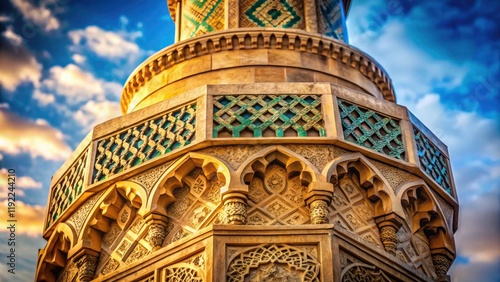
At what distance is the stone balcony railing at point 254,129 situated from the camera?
25.7ft

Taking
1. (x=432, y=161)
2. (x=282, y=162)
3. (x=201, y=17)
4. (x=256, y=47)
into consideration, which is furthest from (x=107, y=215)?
(x=432, y=161)

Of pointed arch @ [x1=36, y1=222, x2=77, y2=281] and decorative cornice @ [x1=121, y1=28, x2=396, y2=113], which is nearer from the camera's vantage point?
pointed arch @ [x1=36, y1=222, x2=77, y2=281]

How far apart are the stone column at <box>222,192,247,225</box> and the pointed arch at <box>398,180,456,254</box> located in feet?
6.05

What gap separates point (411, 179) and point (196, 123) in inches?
93.2

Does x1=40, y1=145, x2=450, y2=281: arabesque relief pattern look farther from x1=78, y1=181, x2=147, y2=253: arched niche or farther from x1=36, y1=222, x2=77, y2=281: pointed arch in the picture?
x1=36, y1=222, x2=77, y2=281: pointed arch

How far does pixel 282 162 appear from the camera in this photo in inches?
304

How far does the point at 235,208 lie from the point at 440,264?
8.18ft

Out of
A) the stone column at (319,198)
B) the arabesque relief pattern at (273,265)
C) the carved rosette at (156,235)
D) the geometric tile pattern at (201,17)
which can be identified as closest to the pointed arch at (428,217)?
the stone column at (319,198)

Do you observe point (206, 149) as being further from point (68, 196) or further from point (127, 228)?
point (68, 196)

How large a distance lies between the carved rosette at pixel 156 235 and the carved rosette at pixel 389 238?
2205 mm

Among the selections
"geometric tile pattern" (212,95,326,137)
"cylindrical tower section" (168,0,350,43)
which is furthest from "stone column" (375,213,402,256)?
"cylindrical tower section" (168,0,350,43)

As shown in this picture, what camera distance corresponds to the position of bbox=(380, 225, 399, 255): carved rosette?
7.62 metres

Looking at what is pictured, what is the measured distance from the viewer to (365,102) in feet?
27.6

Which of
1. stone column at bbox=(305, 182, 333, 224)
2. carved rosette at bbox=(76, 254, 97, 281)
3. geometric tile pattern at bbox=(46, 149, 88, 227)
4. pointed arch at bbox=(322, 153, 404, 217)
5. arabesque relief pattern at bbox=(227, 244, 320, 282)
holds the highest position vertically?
geometric tile pattern at bbox=(46, 149, 88, 227)
